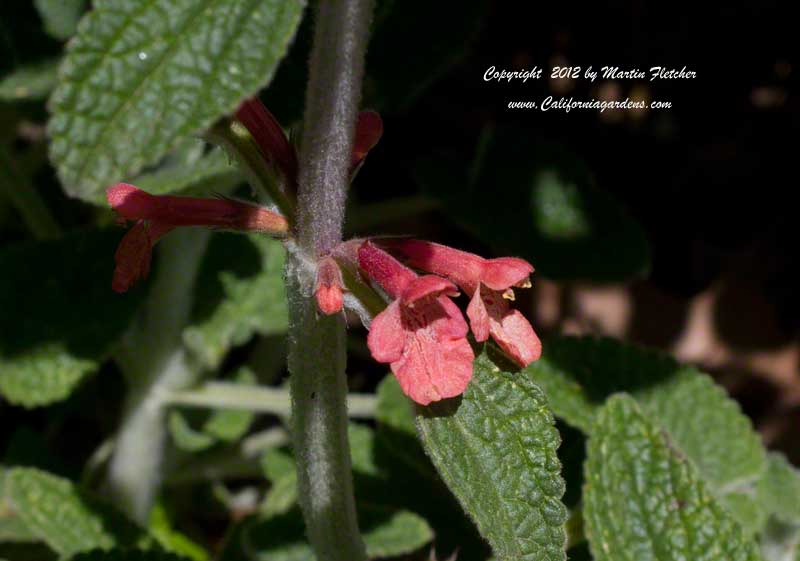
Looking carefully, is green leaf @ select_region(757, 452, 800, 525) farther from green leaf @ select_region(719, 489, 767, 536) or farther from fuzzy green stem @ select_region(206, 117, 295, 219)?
fuzzy green stem @ select_region(206, 117, 295, 219)

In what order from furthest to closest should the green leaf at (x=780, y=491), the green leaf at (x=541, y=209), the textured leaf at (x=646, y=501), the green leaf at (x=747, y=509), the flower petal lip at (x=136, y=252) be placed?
the green leaf at (x=541, y=209) < the green leaf at (x=747, y=509) < the green leaf at (x=780, y=491) < the textured leaf at (x=646, y=501) < the flower petal lip at (x=136, y=252)

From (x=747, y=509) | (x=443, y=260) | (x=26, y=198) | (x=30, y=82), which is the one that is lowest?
(x=747, y=509)

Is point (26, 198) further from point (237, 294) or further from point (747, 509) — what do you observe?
point (747, 509)

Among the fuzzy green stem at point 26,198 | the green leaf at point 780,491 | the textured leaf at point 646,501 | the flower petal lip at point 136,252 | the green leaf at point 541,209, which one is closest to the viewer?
the flower petal lip at point 136,252

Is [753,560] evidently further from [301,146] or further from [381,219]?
[381,219]

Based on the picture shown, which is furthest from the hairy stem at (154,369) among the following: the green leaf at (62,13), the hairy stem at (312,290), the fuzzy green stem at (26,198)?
the hairy stem at (312,290)

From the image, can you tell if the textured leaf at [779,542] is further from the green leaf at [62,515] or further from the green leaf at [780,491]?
the green leaf at [62,515]

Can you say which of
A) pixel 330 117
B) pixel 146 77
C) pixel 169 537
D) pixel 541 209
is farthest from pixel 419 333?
pixel 541 209

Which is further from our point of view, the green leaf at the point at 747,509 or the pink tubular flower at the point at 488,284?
the green leaf at the point at 747,509
